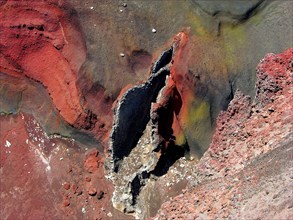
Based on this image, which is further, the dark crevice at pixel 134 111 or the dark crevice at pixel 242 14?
the dark crevice at pixel 134 111

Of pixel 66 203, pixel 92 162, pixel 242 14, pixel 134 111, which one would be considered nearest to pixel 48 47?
pixel 134 111

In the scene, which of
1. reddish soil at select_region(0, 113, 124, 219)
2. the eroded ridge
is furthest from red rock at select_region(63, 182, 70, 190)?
the eroded ridge

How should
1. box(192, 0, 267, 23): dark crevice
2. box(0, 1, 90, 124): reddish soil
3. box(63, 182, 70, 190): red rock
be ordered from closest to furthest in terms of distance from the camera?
box(192, 0, 267, 23): dark crevice, box(0, 1, 90, 124): reddish soil, box(63, 182, 70, 190): red rock

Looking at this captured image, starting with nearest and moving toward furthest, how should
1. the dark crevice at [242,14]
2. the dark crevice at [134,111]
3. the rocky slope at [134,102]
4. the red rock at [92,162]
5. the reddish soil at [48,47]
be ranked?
the rocky slope at [134,102], the dark crevice at [242,14], the dark crevice at [134,111], the reddish soil at [48,47], the red rock at [92,162]

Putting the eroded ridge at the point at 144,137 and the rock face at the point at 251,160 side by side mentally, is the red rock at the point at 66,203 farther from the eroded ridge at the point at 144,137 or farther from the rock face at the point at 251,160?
the rock face at the point at 251,160

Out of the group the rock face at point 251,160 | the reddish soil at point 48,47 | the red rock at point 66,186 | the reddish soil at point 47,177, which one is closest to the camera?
the rock face at point 251,160

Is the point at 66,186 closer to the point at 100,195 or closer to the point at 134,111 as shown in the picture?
the point at 100,195

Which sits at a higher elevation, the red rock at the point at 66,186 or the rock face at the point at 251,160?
the rock face at the point at 251,160

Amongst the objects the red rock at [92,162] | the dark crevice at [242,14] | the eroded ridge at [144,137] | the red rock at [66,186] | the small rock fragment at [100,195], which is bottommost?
the red rock at [66,186]

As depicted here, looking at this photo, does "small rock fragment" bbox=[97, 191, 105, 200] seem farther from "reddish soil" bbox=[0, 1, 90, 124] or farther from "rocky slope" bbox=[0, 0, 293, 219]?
"reddish soil" bbox=[0, 1, 90, 124]

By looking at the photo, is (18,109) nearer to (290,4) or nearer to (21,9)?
(21,9)

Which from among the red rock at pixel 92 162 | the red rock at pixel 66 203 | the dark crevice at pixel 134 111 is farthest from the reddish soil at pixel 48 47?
the red rock at pixel 66 203
